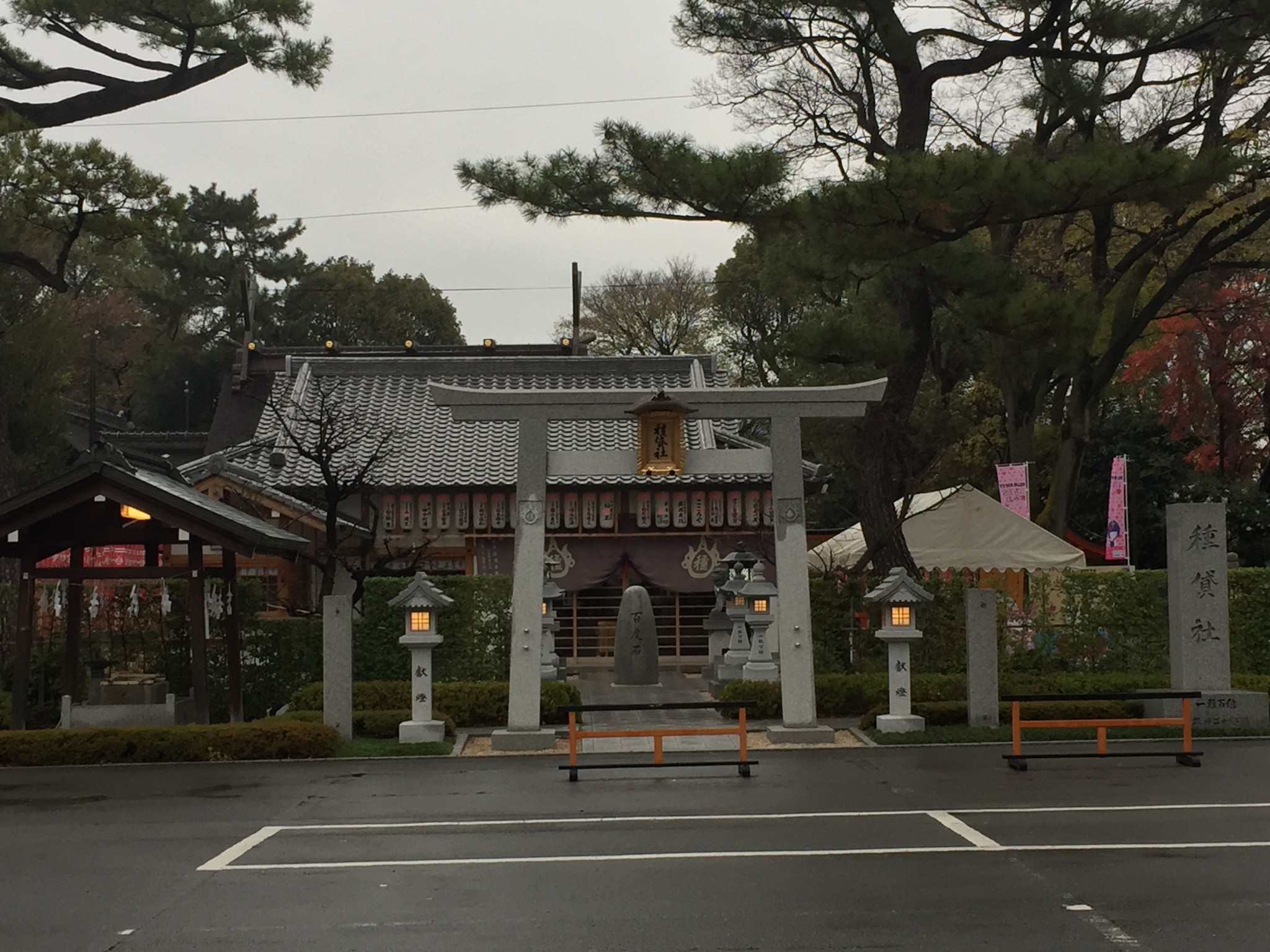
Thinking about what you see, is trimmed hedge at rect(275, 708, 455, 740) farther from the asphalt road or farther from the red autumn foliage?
the red autumn foliage

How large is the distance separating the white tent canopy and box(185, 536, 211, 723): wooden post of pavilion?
11.4 metres

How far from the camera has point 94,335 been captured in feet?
126

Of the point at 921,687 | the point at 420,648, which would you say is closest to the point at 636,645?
the point at 921,687

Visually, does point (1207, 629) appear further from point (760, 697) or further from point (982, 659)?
point (760, 697)

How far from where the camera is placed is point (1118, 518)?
28109 mm

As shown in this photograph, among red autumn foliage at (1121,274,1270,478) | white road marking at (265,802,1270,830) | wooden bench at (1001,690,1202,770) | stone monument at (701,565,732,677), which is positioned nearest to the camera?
white road marking at (265,802,1270,830)

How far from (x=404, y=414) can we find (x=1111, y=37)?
56.7 ft

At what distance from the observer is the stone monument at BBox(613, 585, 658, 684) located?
24.3 metres

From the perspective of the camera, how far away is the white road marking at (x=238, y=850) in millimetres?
9805

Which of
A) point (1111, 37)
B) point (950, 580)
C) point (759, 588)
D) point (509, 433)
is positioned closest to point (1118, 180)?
point (1111, 37)

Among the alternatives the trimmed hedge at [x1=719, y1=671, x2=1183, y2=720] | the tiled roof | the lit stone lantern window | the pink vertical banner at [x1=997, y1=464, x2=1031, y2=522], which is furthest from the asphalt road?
the tiled roof

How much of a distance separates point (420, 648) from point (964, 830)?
834 centimetres

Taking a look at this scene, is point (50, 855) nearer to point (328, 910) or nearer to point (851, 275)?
point (328, 910)

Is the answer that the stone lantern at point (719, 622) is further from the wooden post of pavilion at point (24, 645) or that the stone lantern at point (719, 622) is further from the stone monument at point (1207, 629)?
the wooden post of pavilion at point (24, 645)
